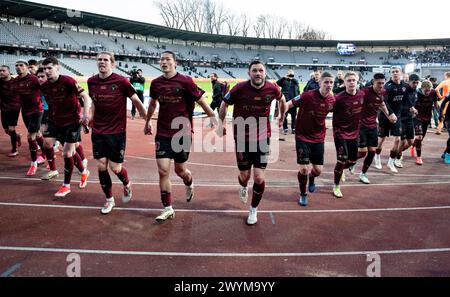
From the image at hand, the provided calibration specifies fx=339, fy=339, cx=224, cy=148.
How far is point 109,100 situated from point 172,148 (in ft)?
3.90

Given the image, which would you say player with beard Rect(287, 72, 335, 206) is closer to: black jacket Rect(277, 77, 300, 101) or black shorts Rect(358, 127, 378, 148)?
black shorts Rect(358, 127, 378, 148)

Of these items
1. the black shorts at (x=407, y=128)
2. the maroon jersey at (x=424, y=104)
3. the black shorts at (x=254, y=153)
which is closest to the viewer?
the black shorts at (x=254, y=153)

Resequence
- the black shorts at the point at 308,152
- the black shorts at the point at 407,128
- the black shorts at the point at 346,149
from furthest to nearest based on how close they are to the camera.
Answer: the black shorts at the point at 407,128 → the black shorts at the point at 346,149 → the black shorts at the point at 308,152

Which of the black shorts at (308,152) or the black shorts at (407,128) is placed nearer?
the black shorts at (308,152)

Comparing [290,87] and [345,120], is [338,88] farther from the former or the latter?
[290,87]

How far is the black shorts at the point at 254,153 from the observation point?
4879 mm

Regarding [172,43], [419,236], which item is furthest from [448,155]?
[172,43]

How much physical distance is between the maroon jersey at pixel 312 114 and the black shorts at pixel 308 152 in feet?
0.25

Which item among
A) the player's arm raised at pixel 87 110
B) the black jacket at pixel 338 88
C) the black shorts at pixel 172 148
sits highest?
the black jacket at pixel 338 88

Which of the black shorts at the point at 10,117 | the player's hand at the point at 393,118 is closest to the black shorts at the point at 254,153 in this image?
the player's hand at the point at 393,118

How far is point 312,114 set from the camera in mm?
5641

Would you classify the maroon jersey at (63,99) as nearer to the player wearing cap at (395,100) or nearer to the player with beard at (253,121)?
the player with beard at (253,121)

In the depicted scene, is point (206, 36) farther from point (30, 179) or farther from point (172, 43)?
point (30, 179)
